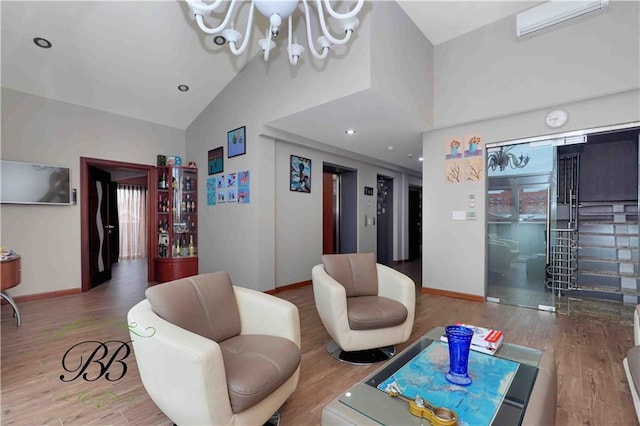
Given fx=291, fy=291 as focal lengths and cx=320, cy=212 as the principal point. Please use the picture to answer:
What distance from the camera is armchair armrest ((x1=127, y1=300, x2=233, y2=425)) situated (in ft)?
4.08

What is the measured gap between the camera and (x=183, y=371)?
4.19ft

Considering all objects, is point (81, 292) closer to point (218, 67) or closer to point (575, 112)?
point (218, 67)

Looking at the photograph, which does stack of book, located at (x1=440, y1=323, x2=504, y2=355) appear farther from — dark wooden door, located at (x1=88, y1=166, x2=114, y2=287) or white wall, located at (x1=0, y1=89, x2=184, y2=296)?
dark wooden door, located at (x1=88, y1=166, x2=114, y2=287)

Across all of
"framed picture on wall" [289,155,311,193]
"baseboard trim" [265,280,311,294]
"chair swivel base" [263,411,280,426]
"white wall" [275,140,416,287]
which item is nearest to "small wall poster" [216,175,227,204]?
"white wall" [275,140,416,287]

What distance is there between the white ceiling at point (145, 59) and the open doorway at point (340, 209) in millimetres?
1252

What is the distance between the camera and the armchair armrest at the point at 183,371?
1.24 m

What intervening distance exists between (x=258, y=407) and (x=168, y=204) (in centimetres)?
489

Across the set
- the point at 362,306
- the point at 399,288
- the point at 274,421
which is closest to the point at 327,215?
the point at 399,288

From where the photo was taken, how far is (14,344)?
2746 millimetres

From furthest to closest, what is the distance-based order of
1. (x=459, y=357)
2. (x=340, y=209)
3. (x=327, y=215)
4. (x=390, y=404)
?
(x=340, y=209) → (x=327, y=215) → (x=459, y=357) → (x=390, y=404)

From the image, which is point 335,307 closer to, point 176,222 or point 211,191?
point 211,191

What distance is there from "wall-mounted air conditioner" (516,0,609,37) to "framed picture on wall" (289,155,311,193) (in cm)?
341

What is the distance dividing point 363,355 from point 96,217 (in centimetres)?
546

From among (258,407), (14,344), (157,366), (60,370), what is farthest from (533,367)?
(14,344)
